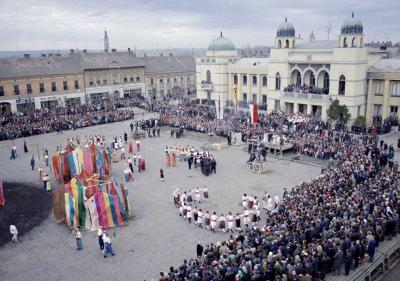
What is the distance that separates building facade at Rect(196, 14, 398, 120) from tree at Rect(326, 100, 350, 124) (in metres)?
2.94

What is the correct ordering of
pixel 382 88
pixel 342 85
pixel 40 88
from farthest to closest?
pixel 40 88
pixel 342 85
pixel 382 88

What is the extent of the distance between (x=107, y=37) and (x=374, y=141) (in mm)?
82662

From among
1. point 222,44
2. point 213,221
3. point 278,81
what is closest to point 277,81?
point 278,81

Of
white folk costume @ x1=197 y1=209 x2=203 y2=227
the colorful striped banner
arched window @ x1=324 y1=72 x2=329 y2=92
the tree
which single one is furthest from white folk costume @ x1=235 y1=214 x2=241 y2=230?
arched window @ x1=324 y1=72 x2=329 y2=92

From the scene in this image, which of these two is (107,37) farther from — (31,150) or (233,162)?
(233,162)

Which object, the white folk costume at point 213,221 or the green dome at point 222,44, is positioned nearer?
the white folk costume at point 213,221

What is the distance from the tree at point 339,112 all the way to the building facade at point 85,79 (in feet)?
128

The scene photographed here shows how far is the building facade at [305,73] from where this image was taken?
41.8 meters

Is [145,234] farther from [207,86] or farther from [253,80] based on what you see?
[207,86]

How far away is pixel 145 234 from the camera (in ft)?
64.2

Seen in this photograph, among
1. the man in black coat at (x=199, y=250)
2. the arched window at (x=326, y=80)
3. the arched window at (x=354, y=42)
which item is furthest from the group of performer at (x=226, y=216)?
the arched window at (x=326, y=80)

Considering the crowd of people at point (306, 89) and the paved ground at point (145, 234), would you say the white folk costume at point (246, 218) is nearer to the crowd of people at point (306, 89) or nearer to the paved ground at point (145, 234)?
the paved ground at point (145, 234)

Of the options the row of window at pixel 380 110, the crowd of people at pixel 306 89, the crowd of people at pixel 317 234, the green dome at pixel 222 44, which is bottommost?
the crowd of people at pixel 317 234

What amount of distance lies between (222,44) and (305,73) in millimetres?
18216
